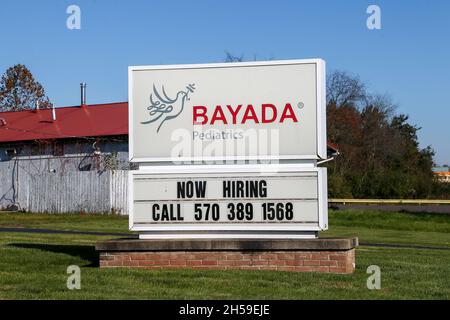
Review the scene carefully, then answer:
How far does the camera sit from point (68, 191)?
4141cm

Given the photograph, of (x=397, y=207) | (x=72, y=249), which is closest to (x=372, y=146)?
(x=397, y=207)

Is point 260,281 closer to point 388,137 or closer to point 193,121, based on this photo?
point 193,121

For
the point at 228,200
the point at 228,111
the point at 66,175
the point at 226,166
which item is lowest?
the point at 228,200

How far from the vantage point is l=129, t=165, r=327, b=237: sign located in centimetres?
1349

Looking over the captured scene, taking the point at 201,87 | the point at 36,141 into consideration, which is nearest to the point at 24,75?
the point at 36,141

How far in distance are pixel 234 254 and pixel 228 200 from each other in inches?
39.7

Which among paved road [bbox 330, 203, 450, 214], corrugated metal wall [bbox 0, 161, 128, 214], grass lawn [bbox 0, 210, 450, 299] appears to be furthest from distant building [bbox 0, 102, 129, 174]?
grass lawn [bbox 0, 210, 450, 299]

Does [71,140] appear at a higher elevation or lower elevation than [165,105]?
higher

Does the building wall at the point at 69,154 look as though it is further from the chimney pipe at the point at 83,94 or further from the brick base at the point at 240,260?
the brick base at the point at 240,260

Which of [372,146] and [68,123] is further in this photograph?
[372,146]

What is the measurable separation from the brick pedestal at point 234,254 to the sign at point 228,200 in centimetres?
44

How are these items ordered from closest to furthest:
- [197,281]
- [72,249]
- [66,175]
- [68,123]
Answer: [197,281]
[72,249]
[66,175]
[68,123]

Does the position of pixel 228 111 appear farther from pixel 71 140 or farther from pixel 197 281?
pixel 71 140

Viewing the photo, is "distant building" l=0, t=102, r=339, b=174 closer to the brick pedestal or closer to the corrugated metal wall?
the corrugated metal wall
